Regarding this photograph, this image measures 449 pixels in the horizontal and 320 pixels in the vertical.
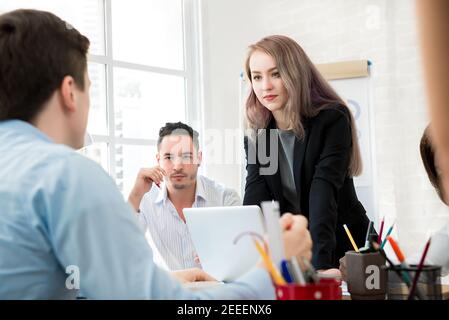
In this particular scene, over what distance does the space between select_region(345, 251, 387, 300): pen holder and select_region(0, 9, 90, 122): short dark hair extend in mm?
705

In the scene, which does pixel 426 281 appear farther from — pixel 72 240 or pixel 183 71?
pixel 183 71

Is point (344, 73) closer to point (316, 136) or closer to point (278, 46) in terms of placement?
point (278, 46)

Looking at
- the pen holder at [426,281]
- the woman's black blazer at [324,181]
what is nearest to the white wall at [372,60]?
the woman's black blazer at [324,181]

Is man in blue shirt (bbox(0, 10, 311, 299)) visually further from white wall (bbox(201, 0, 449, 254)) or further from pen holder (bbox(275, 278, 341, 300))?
white wall (bbox(201, 0, 449, 254))

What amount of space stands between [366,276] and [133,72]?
2.68 meters

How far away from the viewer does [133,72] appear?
12.2 feet

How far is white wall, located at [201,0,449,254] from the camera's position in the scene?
3.57 meters

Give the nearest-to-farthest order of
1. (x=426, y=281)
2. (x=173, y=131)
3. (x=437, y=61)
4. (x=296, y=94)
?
1. (x=437, y=61)
2. (x=426, y=281)
3. (x=296, y=94)
4. (x=173, y=131)

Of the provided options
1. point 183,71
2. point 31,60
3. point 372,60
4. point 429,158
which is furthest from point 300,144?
point 183,71

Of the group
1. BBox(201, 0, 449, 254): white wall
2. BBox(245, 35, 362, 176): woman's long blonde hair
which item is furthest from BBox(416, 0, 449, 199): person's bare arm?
BBox(201, 0, 449, 254): white wall

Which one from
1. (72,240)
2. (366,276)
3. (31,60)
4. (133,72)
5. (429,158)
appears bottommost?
(366,276)

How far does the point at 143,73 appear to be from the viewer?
3.80 m

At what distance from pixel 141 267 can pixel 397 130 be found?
300cm
